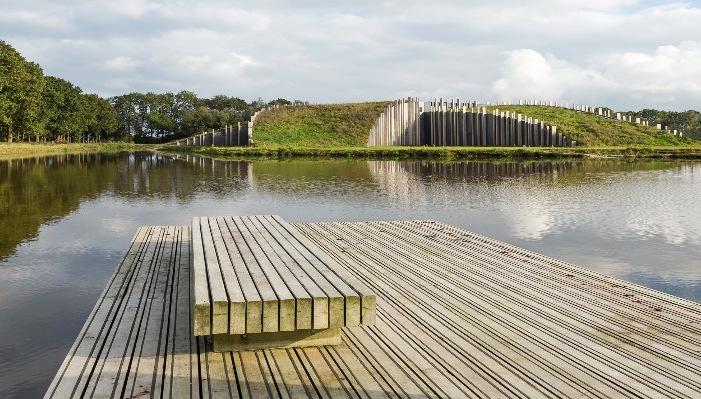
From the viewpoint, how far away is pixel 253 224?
44.3ft

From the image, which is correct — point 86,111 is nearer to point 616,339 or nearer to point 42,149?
point 42,149

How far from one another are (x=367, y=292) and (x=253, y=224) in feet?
20.5

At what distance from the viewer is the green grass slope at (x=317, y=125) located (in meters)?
88.6

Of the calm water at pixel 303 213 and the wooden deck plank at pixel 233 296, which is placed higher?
the wooden deck plank at pixel 233 296

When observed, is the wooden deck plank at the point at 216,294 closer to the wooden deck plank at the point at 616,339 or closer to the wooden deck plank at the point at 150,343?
the wooden deck plank at the point at 150,343

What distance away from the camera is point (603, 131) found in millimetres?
82625

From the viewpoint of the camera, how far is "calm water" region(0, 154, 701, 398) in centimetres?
1239

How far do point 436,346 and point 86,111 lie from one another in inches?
4824

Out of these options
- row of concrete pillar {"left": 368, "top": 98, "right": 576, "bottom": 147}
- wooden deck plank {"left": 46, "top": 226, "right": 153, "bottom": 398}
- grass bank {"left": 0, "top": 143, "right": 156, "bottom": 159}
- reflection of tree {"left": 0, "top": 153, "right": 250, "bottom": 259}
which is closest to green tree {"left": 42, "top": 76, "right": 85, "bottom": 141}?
grass bank {"left": 0, "top": 143, "right": 156, "bottom": 159}

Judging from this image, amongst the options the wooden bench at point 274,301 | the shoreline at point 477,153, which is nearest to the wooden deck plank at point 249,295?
the wooden bench at point 274,301

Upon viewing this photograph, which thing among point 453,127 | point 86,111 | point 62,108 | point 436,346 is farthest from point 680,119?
point 436,346

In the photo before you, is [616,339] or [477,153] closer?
[616,339]

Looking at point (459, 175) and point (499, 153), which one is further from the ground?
point (499, 153)

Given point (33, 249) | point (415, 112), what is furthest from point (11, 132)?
point (33, 249)
